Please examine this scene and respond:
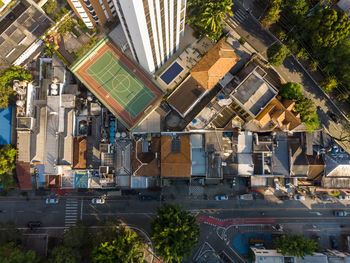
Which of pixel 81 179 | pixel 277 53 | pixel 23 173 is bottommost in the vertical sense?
pixel 81 179

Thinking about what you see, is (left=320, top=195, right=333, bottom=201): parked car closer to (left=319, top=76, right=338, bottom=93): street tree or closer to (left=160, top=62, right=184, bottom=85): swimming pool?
(left=319, top=76, right=338, bottom=93): street tree

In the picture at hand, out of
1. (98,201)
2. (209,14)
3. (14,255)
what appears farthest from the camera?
(98,201)

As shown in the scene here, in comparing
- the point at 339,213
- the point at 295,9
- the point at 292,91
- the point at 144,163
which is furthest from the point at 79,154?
the point at 339,213

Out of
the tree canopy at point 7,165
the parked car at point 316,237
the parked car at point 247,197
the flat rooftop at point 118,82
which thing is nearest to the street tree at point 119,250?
the tree canopy at point 7,165

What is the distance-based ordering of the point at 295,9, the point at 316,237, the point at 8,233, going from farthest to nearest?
1. the point at 316,237
2. the point at 295,9
3. the point at 8,233

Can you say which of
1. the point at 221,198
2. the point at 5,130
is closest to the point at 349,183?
the point at 221,198

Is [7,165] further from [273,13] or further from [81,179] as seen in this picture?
[273,13]
